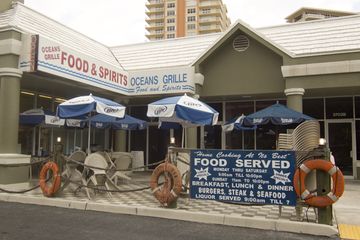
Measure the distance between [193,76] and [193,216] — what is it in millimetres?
9021

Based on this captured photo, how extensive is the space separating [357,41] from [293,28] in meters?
3.45

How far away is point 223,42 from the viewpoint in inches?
623

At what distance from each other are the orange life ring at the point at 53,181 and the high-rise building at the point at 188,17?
4435 inches

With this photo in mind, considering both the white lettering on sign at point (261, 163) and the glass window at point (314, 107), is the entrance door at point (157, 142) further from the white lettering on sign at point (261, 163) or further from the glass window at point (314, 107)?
the white lettering on sign at point (261, 163)

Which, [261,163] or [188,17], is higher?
[188,17]

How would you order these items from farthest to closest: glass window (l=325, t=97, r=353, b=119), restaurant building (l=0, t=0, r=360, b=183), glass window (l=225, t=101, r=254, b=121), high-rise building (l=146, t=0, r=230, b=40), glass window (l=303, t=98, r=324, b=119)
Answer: high-rise building (l=146, t=0, r=230, b=40) < glass window (l=225, t=101, r=254, b=121) < glass window (l=303, t=98, r=324, b=119) < glass window (l=325, t=97, r=353, b=119) < restaurant building (l=0, t=0, r=360, b=183)

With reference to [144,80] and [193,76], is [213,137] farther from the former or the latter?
[144,80]

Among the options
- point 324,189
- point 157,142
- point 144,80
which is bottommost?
point 324,189

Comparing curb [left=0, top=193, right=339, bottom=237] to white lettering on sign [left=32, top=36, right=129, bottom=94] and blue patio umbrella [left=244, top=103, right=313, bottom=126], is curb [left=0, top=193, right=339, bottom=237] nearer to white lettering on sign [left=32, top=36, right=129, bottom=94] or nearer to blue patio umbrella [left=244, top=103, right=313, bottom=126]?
white lettering on sign [left=32, top=36, right=129, bottom=94]

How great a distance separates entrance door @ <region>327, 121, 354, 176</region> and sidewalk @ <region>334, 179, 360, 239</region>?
12.3 feet

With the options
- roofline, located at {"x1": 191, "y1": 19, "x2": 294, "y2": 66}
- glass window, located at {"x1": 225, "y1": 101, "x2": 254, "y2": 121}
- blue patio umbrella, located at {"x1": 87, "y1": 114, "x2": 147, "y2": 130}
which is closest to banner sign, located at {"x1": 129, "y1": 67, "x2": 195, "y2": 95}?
roofline, located at {"x1": 191, "y1": 19, "x2": 294, "y2": 66}

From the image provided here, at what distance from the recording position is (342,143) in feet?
53.7

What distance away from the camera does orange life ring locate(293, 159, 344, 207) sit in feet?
22.5

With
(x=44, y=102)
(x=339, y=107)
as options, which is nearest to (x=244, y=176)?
(x=339, y=107)
